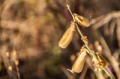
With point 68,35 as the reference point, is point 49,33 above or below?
below

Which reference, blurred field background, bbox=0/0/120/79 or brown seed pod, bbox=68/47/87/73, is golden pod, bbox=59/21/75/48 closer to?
brown seed pod, bbox=68/47/87/73

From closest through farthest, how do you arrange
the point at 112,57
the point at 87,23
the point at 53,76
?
the point at 87,23 → the point at 112,57 → the point at 53,76

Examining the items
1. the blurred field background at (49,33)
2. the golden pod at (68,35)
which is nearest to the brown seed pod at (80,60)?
the golden pod at (68,35)

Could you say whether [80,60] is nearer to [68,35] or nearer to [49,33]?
[68,35]

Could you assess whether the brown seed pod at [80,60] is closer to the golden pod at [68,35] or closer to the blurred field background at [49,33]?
the golden pod at [68,35]

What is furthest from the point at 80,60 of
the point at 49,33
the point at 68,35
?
the point at 49,33

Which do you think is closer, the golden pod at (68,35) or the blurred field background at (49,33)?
the golden pod at (68,35)

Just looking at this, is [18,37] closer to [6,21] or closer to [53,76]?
[6,21]

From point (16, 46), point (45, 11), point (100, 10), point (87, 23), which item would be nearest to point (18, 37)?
point (16, 46)
